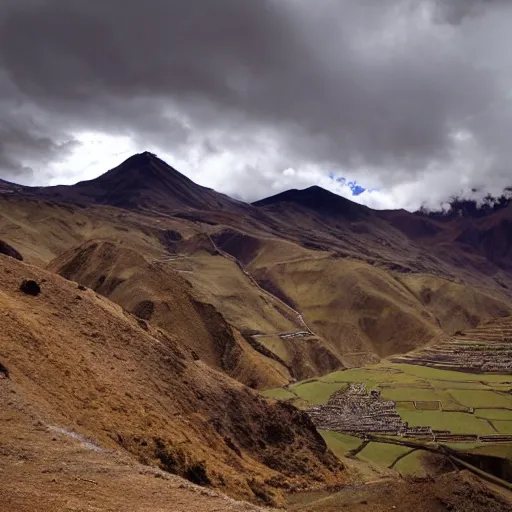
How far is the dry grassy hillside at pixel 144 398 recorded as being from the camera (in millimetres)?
28297

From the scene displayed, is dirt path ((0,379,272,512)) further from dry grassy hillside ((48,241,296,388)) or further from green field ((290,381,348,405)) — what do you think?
dry grassy hillside ((48,241,296,388))

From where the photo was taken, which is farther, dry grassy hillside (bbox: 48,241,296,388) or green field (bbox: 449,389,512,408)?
dry grassy hillside (bbox: 48,241,296,388)

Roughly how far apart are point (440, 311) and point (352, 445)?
446 feet

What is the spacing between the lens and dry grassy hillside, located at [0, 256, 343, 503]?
28.3 metres

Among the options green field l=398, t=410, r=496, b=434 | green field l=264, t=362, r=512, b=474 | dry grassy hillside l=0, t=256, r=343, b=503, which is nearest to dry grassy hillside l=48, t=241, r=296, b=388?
green field l=264, t=362, r=512, b=474

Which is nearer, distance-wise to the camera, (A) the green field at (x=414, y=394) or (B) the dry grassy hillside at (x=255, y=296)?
(A) the green field at (x=414, y=394)

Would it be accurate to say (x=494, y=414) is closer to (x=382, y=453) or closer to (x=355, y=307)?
(x=382, y=453)

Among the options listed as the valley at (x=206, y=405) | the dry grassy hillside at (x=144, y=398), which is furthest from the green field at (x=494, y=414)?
the dry grassy hillside at (x=144, y=398)

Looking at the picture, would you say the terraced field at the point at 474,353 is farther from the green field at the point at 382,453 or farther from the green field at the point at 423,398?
the green field at the point at 382,453

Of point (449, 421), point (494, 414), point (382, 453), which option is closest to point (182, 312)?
Answer: point (449, 421)

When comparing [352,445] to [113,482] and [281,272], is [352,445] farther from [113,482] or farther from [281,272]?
[281,272]

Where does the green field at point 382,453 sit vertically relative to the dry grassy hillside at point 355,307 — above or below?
below

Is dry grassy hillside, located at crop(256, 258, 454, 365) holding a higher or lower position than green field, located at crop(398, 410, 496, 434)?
higher

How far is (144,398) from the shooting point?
3331 cm
